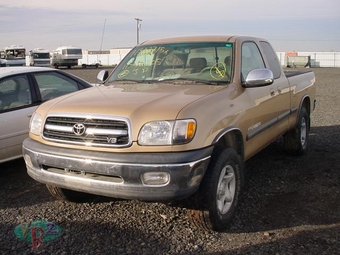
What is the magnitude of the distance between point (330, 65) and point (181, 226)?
52840 mm

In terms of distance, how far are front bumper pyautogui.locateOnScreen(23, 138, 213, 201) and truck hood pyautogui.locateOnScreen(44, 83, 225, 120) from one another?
354 mm

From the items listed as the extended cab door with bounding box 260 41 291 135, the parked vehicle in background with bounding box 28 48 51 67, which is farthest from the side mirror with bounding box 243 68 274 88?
the parked vehicle in background with bounding box 28 48 51 67

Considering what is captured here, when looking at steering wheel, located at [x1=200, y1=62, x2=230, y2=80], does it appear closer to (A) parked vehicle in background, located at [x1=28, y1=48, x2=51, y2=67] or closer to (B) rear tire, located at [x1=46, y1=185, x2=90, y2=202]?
(B) rear tire, located at [x1=46, y1=185, x2=90, y2=202]

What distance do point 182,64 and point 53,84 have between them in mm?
2491

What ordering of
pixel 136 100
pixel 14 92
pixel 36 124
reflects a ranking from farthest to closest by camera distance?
pixel 14 92, pixel 36 124, pixel 136 100

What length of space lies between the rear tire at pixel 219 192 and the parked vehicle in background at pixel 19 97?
2.85 m

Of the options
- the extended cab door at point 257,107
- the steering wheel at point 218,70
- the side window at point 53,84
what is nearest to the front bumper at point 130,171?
the extended cab door at point 257,107

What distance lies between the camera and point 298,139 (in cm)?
596

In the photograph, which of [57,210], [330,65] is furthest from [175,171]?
[330,65]

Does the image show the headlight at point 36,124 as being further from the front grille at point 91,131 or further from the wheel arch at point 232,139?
the wheel arch at point 232,139

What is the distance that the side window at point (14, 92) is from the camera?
5.28 m

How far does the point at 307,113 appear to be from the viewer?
21.4ft

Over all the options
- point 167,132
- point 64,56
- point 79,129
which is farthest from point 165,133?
point 64,56

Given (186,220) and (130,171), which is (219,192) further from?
(130,171)
